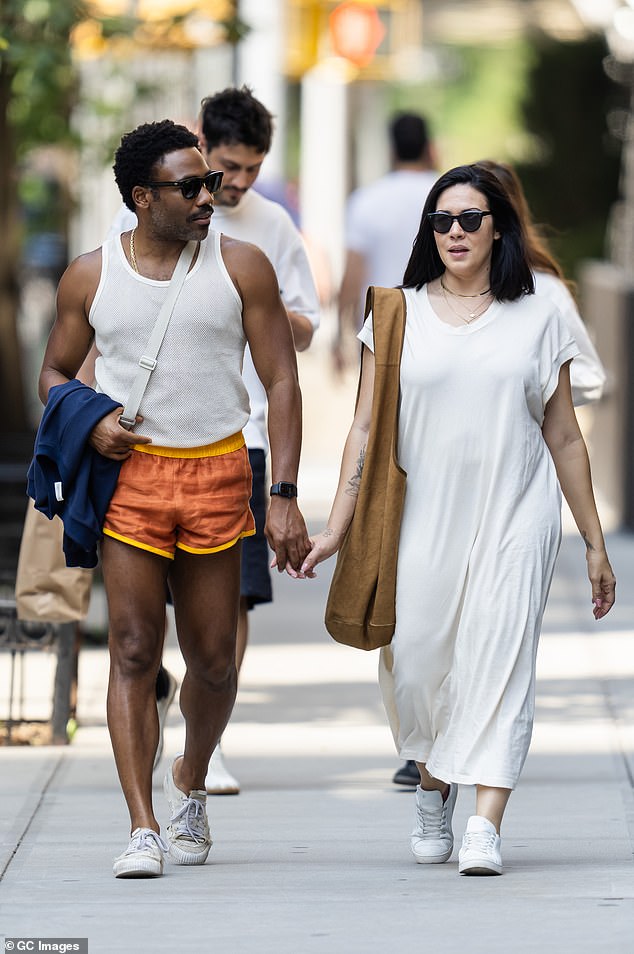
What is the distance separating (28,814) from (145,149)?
2.08 metres

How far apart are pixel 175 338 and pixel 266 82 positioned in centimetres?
1513

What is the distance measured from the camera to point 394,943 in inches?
186

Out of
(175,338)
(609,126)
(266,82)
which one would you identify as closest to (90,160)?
(266,82)

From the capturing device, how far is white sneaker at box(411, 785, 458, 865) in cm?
553

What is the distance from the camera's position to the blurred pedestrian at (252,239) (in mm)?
6586

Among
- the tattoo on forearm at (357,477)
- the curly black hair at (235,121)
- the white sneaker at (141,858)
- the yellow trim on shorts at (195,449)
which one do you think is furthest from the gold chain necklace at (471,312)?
the white sneaker at (141,858)

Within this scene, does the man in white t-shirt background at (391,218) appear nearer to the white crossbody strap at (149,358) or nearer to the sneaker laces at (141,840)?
the white crossbody strap at (149,358)

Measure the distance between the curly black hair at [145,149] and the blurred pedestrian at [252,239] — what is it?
1009 millimetres

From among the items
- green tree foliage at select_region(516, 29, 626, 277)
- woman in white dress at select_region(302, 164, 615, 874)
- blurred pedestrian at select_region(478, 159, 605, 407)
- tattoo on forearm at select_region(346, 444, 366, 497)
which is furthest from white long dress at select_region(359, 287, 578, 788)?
green tree foliage at select_region(516, 29, 626, 277)

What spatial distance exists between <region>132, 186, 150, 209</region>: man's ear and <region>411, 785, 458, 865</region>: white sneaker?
5.46ft

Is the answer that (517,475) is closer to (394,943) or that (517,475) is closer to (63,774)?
(394,943)

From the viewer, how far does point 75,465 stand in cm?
536

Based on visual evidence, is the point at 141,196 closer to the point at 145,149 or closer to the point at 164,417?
the point at 145,149

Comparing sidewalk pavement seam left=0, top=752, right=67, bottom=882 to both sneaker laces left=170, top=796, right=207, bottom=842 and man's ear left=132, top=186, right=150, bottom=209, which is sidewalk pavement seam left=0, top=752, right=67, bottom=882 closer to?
sneaker laces left=170, top=796, right=207, bottom=842
